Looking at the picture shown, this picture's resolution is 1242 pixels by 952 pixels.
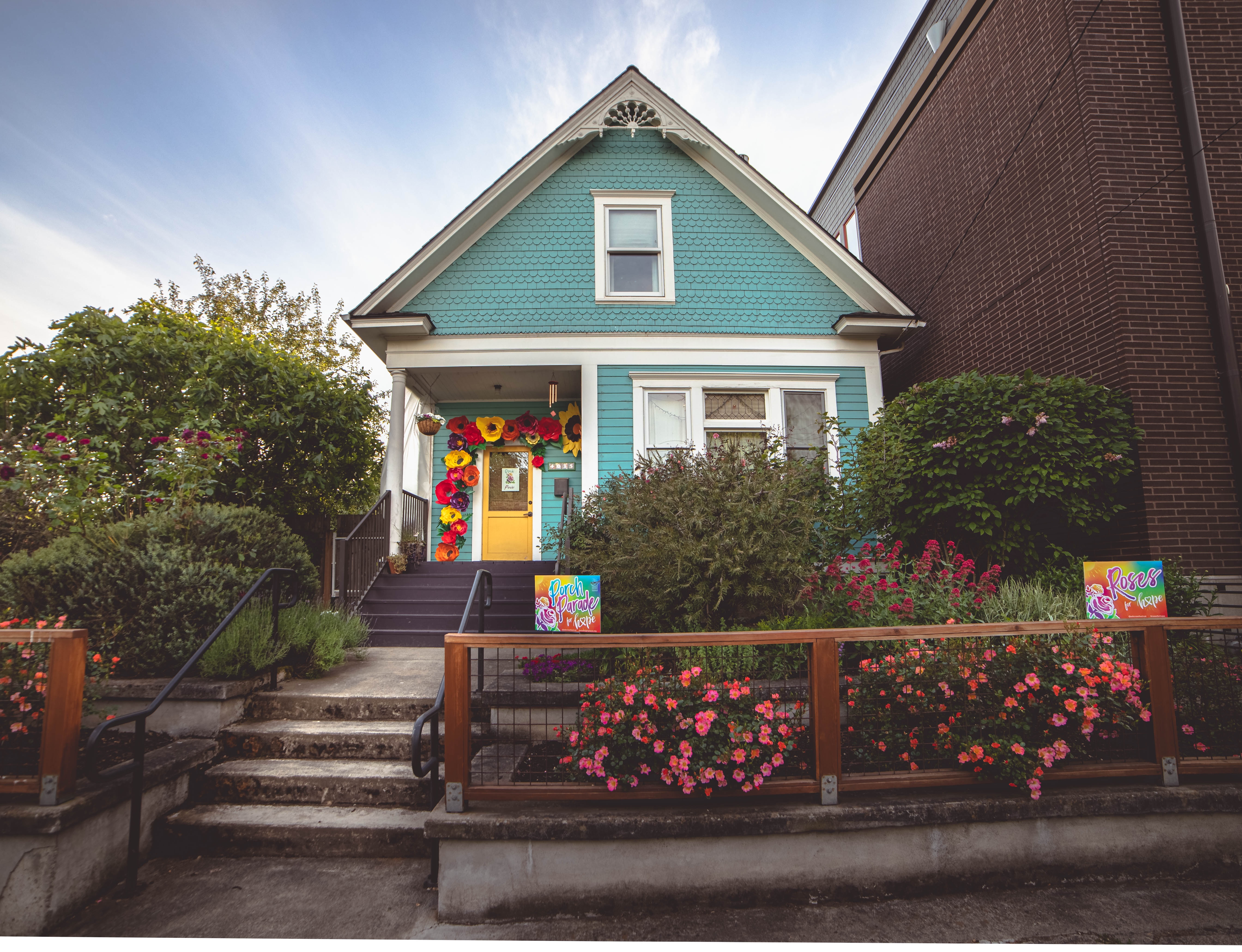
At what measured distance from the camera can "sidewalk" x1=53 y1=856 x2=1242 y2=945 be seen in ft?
8.77

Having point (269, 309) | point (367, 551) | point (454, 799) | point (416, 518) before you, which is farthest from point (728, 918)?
point (269, 309)

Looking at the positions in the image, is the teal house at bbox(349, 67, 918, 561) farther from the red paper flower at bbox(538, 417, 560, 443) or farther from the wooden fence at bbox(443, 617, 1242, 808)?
the wooden fence at bbox(443, 617, 1242, 808)

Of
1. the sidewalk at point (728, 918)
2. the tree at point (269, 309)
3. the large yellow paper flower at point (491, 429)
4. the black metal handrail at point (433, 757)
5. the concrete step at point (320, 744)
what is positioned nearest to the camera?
the sidewalk at point (728, 918)

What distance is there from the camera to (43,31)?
5.27 m

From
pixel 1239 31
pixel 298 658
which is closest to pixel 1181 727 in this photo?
pixel 298 658

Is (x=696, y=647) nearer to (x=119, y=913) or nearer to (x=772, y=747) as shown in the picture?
(x=772, y=747)

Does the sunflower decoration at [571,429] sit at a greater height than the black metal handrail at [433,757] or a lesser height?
greater

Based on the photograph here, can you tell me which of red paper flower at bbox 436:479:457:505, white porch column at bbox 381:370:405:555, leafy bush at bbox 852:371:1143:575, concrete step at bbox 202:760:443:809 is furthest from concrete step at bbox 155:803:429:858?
red paper flower at bbox 436:479:457:505

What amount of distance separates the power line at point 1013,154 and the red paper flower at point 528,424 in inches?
251

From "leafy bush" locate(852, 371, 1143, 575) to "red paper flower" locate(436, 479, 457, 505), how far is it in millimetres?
6061

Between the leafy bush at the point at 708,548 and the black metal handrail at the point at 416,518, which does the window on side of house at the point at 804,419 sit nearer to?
the leafy bush at the point at 708,548

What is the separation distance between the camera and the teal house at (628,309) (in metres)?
8.65

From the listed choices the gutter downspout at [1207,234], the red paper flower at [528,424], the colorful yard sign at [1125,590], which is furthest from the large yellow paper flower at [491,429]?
the gutter downspout at [1207,234]

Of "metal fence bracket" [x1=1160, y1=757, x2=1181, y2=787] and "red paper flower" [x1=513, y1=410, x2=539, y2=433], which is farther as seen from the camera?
"red paper flower" [x1=513, y1=410, x2=539, y2=433]
